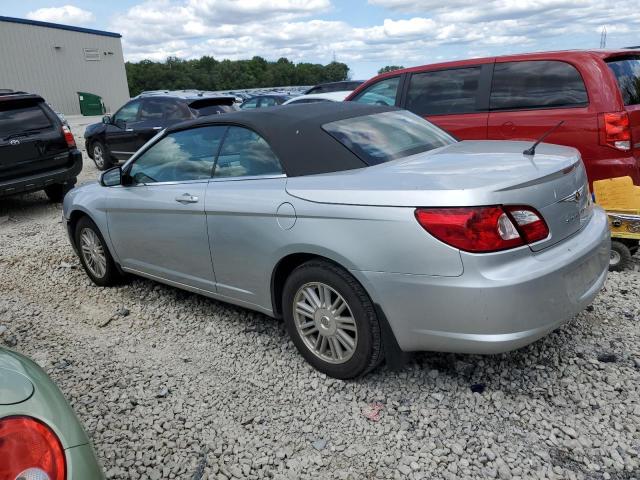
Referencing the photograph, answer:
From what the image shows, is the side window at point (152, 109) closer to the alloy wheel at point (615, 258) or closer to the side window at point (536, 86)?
the side window at point (536, 86)

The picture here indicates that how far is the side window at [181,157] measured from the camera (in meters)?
3.74

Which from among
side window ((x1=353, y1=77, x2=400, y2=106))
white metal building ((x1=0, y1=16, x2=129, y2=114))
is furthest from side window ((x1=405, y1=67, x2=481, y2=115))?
white metal building ((x1=0, y1=16, x2=129, y2=114))

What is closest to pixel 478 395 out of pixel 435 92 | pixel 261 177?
pixel 261 177

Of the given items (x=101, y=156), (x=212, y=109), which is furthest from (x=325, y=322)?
(x=101, y=156)

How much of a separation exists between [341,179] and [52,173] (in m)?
6.48

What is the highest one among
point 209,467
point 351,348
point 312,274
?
point 312,274

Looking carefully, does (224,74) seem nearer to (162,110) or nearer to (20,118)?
(162,110)

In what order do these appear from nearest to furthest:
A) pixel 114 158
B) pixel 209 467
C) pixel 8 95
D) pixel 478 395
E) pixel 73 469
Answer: pixel 73 469
pixel 209 467
pixel 478 395
pixel 8 95
pixel 114 158

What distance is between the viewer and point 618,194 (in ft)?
14.2

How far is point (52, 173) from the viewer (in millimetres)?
7984

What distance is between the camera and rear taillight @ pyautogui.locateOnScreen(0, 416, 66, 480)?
53.1 inches

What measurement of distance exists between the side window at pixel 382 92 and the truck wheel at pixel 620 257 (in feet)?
10.3

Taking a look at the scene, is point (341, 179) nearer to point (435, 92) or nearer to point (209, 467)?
point (209, 467)

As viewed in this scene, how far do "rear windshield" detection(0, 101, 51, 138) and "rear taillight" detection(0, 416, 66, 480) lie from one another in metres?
7.22
